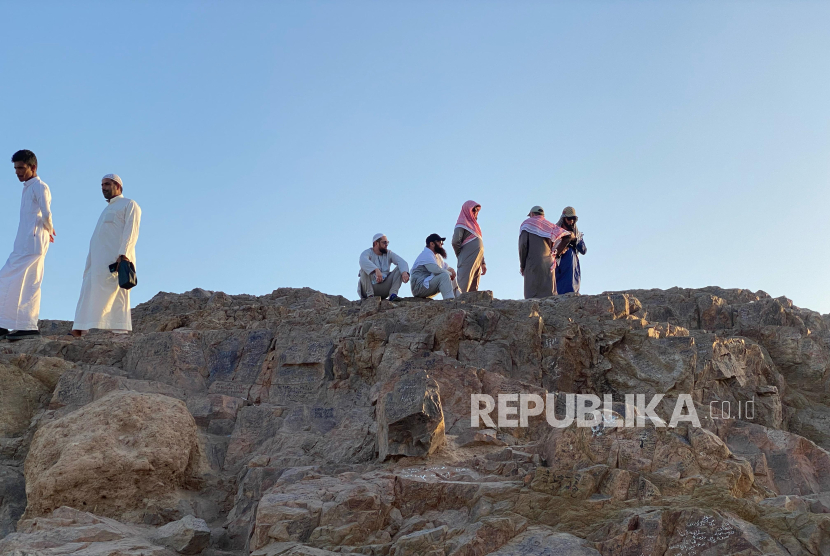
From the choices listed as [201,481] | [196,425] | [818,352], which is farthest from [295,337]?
[818,352]

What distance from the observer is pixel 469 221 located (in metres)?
13.1

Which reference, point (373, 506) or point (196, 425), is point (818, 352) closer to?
point (373, 506)

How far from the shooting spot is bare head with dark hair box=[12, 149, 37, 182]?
10.4 m

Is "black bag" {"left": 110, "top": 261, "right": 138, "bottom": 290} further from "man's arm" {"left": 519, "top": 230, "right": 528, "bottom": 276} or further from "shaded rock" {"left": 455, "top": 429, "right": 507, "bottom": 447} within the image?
"man's arm" {"left": 519, "top": 230, "right": 528, "bottom": 276}

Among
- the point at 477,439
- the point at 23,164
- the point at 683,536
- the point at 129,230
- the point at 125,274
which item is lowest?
the point at 683,536

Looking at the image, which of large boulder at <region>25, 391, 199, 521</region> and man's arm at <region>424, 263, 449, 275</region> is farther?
man's arm at <region>424, 263, 449, 275</region>


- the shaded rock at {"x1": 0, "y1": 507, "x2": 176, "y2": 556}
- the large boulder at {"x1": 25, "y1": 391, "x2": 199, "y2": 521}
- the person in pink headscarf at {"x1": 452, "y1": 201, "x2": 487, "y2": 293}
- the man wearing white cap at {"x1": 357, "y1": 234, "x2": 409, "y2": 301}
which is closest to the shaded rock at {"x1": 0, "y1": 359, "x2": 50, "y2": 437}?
the large boulder at {"x1": 25, "y1": 391, "x2": 199, "y2": 521}

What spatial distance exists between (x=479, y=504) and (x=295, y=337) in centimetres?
389

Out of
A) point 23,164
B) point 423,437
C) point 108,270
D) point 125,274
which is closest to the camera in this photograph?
point 423,437

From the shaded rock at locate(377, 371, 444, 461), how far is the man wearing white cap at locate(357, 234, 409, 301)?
17.4 feet

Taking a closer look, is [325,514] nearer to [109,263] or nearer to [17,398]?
[17,398]

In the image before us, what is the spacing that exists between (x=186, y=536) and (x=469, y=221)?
8269 millimetres

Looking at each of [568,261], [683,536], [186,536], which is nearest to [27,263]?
[186,536]

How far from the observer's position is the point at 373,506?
5.55 meters
